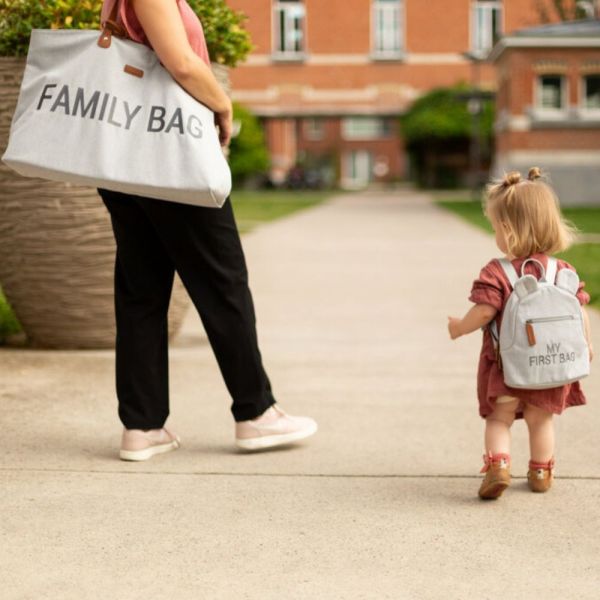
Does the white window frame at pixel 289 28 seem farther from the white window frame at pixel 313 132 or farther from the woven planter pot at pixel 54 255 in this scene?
the woven planter pot at pixel 54 255

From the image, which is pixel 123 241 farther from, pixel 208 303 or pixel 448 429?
pixel 448 429

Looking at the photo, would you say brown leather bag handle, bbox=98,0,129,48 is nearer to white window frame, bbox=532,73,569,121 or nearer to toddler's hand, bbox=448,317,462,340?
toddler's hand, bbox=448,317,462,340

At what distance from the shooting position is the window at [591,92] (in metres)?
30.5

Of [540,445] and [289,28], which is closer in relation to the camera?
[540,445]

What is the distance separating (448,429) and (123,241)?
4.52ft

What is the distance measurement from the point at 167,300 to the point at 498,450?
4.10 ft

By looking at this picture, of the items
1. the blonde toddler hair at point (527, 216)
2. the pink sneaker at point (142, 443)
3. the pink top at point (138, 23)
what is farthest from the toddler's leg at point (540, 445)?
the pink top at point (138, 23)

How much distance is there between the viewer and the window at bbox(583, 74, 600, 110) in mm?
30547

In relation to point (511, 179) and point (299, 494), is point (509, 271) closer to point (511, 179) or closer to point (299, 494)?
point (511, 179)

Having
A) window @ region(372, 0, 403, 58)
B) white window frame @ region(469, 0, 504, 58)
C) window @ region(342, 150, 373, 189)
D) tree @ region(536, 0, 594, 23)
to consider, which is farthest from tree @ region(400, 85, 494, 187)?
window @ region(342, 150, 373, 189)

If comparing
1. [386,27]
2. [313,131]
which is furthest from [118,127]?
[313,131]

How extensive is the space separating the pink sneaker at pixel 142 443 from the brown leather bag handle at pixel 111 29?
122 cm

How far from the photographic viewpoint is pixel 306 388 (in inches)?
227

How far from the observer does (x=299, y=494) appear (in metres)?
3.91
